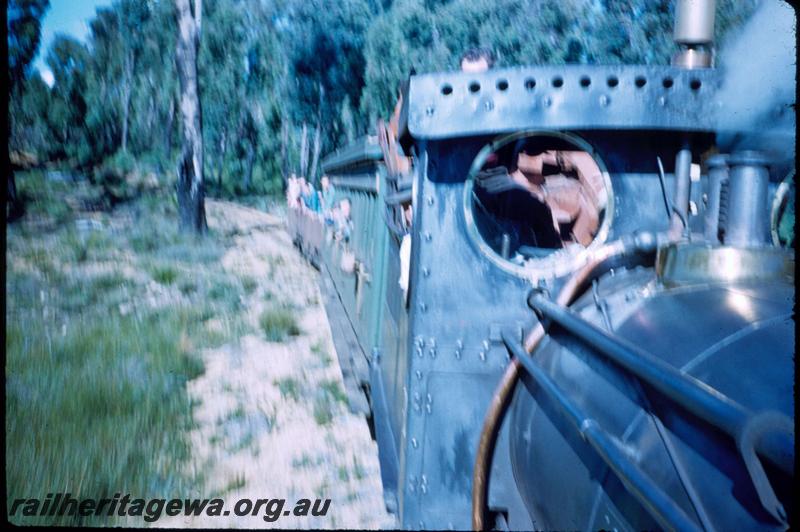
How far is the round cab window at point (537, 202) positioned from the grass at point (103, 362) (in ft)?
10.7

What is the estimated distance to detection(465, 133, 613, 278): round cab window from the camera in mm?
2832

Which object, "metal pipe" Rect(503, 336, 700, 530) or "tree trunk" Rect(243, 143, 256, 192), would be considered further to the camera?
"tree trunk" Rect(243, 143, 256, 192)

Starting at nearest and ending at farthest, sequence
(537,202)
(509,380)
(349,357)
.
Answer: (509,380), (537,202), (349,357)

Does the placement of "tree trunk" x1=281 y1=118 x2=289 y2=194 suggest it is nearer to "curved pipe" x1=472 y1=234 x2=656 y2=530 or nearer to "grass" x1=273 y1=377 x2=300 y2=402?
"grass" x1=273 y1=377 x2=300 y2=402

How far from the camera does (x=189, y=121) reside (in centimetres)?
1692

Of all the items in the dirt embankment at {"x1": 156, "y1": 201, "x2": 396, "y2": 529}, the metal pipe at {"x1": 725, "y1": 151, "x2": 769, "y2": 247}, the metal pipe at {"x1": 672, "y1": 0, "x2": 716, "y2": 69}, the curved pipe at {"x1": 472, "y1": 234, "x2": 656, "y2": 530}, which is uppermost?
the metal pipe at {"x1": 672, "y1": 0, "x2": 716, "y2": 69}

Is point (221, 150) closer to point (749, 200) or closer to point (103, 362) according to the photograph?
point (103, 362)

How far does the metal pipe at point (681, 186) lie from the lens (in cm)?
264

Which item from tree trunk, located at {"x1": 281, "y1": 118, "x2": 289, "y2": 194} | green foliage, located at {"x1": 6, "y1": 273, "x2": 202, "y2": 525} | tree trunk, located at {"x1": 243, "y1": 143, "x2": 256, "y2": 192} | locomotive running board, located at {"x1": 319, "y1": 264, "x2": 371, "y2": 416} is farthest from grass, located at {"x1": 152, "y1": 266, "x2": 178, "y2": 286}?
tree trunk, located at {"x1": 243, "y1": 143, "x2": 256, "y2": 192}

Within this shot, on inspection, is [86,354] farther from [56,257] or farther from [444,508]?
[56,257]

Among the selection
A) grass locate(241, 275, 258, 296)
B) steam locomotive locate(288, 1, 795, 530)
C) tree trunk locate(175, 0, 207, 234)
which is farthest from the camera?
tree trunk locate(175, 0, 207, 234)

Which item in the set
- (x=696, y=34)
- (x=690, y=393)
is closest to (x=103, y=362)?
(x=696, y=34)

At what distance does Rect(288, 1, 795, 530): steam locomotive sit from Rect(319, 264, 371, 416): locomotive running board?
220 cm

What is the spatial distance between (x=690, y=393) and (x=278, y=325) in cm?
842
